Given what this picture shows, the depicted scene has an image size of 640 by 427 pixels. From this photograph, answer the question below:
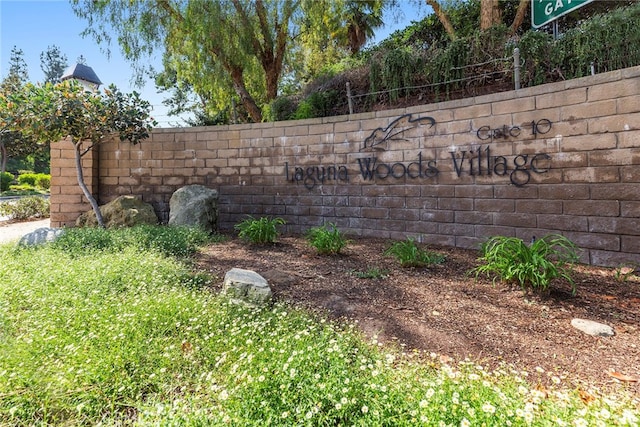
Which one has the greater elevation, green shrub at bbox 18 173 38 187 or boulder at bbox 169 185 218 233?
green shrub at bbox 18 173 38 187

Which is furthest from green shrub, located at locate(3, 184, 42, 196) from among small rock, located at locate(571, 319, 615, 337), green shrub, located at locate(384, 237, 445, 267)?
small rock, located at locate(571, 319, 615, 337)

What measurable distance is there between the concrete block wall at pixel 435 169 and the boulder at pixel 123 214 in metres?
0.36

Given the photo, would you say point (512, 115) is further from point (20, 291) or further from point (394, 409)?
point (20, 291)

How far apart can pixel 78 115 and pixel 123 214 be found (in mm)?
1818

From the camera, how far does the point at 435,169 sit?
5.24m

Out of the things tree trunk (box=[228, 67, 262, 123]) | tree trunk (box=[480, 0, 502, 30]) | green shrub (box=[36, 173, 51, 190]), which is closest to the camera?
tree trunk (box=[480, 0, 502, 30])

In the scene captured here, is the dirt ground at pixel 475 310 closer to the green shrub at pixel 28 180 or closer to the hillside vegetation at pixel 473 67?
the hillside vegetation at pixel 473 67

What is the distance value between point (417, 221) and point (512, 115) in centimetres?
189

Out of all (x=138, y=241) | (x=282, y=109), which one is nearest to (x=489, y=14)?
(x=282, y=109)

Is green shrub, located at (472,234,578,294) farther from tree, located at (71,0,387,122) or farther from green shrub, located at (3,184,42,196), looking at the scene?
green shrub, located at (3,184,42,196)

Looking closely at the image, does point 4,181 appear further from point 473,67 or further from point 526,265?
point 526,265

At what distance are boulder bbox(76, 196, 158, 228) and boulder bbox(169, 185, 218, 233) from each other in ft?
2.71

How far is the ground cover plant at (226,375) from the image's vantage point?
61.4 inches

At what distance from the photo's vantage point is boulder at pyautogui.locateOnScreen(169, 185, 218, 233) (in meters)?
6.08
